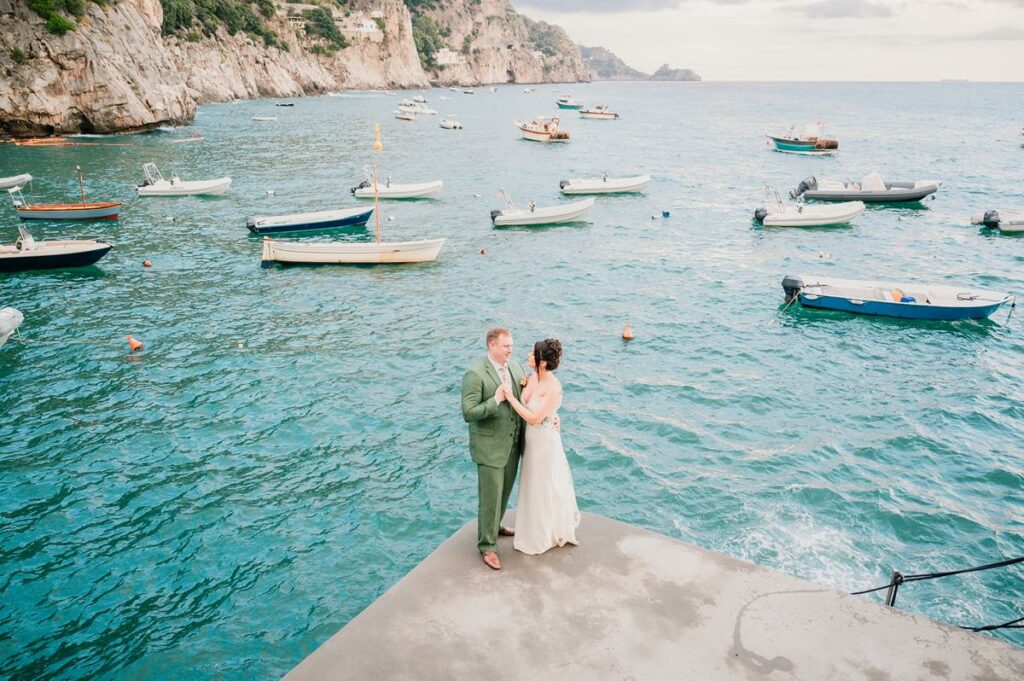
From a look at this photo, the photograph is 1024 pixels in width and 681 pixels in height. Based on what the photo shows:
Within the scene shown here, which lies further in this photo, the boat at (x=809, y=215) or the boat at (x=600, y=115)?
the boat at (x=600, y=115)

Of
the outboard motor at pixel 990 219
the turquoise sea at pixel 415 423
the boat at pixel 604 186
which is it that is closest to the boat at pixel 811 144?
the boat at pixel 604 186

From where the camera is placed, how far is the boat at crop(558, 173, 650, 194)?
4250 centimetres

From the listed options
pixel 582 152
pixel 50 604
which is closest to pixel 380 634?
pixel 50 604

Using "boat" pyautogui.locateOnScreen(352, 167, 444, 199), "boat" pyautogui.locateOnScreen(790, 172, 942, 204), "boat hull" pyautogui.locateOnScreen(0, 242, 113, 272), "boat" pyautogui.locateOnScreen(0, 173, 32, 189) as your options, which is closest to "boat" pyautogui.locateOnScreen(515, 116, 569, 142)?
"boat" pyautogui.locateOnScreen(352, 167, 444, 199)

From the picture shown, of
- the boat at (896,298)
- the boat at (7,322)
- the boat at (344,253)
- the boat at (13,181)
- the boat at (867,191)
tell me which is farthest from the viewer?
the boat at (867,191)

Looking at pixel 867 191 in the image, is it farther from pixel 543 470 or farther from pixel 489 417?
pixel 489 417

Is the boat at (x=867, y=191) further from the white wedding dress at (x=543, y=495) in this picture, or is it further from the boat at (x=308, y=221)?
the white wedding dress at (x=543, y=495)

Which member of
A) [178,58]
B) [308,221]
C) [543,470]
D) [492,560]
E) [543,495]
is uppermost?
[178,58]

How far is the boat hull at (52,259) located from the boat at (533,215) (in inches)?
708

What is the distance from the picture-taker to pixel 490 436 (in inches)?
249

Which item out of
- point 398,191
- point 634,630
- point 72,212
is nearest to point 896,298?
point 634,630

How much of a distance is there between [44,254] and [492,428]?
84.2 ft

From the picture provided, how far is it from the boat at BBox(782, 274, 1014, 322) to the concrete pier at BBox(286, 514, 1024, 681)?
1818 centimetres

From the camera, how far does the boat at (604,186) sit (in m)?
42.5
